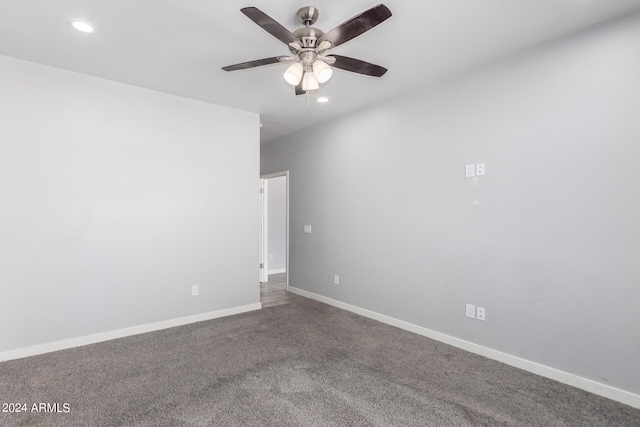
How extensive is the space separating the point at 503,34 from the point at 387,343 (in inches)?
108

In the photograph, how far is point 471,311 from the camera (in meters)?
2.91

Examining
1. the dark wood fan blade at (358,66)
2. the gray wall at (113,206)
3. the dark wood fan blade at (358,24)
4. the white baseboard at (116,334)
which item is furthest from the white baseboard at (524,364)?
the dark wood fan blade at (358,24)

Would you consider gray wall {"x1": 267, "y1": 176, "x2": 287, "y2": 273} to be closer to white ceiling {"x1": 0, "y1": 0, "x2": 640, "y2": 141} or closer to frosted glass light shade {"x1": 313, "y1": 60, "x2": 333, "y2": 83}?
white ceiling {"x1": 0, "y1": 0, "x2": 640, "y2": 141}

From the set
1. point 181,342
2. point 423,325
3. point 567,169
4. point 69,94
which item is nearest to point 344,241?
point 423,325

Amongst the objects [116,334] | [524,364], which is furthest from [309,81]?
[116,334]

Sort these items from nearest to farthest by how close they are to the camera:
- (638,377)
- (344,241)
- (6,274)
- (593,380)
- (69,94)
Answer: (638,377)
(593,380)
(6,274)
(69,94)
(344,241)

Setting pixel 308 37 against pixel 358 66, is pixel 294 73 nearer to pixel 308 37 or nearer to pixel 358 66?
pixel 308 37

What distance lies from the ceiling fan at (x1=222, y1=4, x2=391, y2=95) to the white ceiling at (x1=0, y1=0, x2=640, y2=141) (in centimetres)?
19

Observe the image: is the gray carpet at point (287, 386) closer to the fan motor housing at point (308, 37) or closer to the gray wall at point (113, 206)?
the gray wall at point (113, 206)

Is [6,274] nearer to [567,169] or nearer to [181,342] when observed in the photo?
[181,342]

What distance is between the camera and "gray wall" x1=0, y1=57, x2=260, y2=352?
2.76m

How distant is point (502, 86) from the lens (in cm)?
271

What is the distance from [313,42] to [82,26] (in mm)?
1668

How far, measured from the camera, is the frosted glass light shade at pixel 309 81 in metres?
2.23
